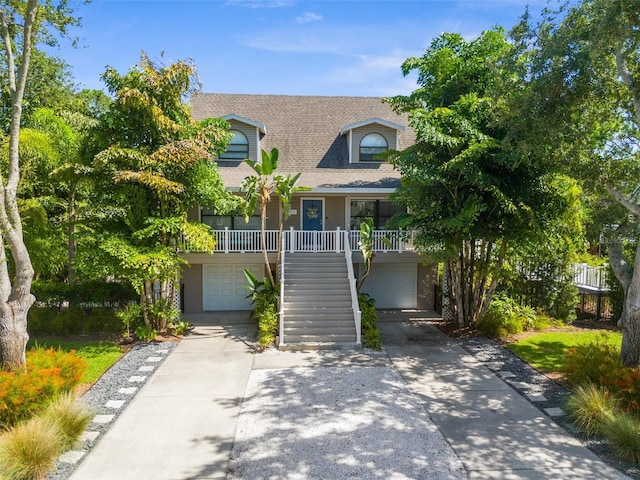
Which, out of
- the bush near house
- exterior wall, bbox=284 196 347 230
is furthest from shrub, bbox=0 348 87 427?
the bush near house

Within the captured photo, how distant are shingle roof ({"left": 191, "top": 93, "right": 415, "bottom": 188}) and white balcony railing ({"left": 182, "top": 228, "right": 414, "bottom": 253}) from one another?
1.86 metres

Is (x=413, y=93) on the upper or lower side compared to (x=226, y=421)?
upper

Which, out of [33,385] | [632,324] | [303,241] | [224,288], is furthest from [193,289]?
[632,324]

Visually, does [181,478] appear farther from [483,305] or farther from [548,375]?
[483,305]

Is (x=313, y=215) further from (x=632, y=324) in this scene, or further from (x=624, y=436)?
(x=624, y=436)

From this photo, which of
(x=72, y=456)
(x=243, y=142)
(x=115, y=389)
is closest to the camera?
(x=72, y=456)

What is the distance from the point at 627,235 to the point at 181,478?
12.5 m

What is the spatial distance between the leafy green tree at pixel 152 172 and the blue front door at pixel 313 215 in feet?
16.4

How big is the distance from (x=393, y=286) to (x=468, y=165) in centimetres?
797

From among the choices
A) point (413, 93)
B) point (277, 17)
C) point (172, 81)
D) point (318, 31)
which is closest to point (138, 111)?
point (172, 81)

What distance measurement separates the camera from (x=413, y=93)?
1441cm

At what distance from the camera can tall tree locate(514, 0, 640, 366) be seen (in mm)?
8508

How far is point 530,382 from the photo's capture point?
10.3 meters

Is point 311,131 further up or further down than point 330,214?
further up
